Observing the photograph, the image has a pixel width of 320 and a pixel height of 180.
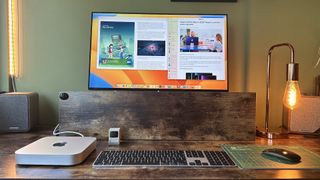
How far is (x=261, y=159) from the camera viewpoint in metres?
0.90

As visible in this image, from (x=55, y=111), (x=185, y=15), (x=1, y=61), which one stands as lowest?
(x=55, y=111)

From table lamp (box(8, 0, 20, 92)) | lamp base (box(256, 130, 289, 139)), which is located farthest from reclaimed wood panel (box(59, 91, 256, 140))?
table lamp (box(8, 0, 20, 92))

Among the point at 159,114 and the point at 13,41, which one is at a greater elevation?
the point at 13,41

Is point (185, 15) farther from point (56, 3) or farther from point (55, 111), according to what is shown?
point (55, 111)

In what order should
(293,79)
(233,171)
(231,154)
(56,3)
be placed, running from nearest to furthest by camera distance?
(233,171)
(231,154)
(293,79)
(56,3)

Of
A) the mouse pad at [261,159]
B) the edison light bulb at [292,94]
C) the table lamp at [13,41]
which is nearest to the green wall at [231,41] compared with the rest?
the table lamp at [13,41]

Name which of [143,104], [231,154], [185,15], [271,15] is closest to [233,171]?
[231,154]

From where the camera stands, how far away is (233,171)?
2.65 ft

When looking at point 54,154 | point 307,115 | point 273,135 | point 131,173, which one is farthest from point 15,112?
point 307,115

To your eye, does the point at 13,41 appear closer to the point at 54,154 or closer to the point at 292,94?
the point at 54,154

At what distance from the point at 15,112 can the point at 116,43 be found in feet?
1.78

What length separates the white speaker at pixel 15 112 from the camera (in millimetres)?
1246

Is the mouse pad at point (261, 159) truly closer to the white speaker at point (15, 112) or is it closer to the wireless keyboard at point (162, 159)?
the wireless keyboard at point (162, 159)

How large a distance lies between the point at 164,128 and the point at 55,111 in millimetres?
626
